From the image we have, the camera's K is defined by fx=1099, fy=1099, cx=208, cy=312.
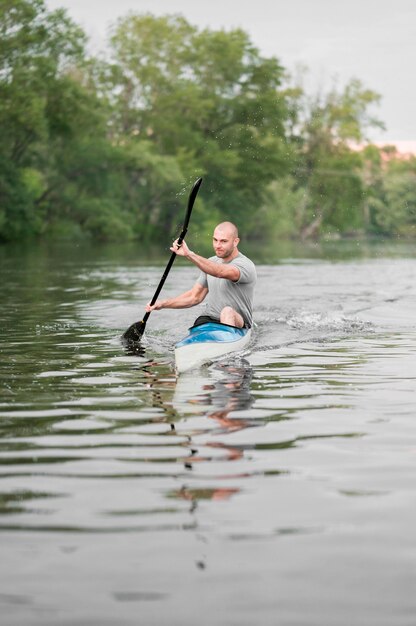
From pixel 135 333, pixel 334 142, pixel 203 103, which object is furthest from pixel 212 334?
pixel 334 142

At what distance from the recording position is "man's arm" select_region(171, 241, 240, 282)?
34.8ft

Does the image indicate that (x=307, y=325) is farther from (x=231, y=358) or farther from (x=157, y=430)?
(x=157, y=430)

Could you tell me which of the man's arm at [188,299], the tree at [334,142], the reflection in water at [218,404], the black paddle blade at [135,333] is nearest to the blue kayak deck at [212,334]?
the reflection in water at [218,404]

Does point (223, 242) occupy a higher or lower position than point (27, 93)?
lower

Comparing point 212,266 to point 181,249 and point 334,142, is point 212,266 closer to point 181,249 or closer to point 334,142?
point 181,249

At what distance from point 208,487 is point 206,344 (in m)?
5.37

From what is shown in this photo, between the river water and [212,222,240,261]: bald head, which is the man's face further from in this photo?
the river water

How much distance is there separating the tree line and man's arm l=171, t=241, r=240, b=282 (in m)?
45.0

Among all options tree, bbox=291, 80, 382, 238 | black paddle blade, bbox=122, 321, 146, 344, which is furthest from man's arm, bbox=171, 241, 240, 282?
tree, bbox=291, 80, 382, 238

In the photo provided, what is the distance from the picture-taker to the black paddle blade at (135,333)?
13.3m

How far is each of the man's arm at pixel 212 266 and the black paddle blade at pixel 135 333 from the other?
81.3 inches

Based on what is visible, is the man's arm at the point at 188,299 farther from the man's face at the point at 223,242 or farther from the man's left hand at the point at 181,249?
the man's left hand at the point at 181,249

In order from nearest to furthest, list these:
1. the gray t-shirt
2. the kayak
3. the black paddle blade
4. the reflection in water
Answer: the reflection in water, the kayak, the gray t-shirt, the black paddle blade

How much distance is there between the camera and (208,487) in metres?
5.64
